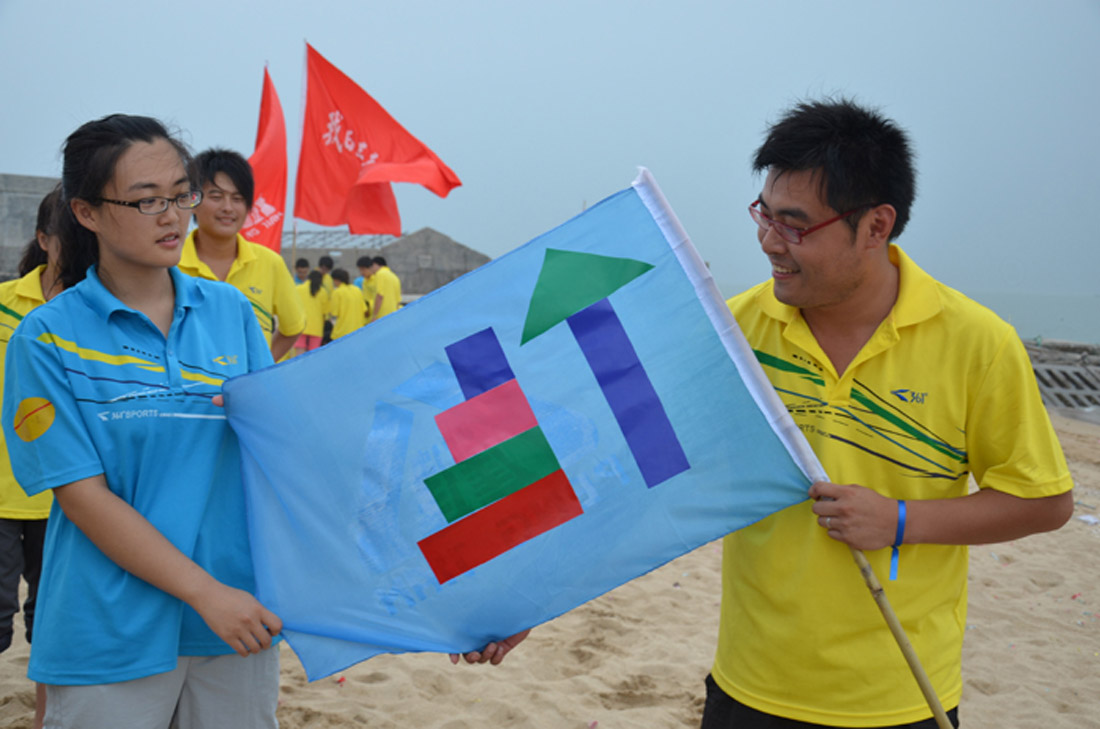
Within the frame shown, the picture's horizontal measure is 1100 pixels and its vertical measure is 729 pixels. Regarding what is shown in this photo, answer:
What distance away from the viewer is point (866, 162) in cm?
163

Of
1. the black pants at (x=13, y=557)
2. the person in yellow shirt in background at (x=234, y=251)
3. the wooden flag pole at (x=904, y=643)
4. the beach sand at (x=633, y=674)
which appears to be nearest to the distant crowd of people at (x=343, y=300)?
the person in yellow shirt in background at (x=234, y=251)

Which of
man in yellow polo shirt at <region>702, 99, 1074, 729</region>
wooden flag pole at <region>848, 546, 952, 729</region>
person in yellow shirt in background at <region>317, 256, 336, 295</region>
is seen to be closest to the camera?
wooden flag pole at <region>848, 546, 952, 729</region>

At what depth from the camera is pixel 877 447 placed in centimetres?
166

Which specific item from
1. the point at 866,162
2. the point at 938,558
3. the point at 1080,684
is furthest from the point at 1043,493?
the point at 1080,684

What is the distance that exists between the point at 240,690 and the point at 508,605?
2.04ft

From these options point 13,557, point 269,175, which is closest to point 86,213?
point 13,557

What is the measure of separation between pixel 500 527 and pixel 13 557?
2055 millimetres

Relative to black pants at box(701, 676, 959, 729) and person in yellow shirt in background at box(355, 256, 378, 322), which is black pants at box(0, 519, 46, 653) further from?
person in yellow shirt in background at box(355, 256, 378, 322)

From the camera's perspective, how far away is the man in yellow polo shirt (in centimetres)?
159

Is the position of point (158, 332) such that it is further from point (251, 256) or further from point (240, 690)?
point (251, 256)

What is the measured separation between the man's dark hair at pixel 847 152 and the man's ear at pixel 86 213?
4.62ft

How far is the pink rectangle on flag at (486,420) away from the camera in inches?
66.9

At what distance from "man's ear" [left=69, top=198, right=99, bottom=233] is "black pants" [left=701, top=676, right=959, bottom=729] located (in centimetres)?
169

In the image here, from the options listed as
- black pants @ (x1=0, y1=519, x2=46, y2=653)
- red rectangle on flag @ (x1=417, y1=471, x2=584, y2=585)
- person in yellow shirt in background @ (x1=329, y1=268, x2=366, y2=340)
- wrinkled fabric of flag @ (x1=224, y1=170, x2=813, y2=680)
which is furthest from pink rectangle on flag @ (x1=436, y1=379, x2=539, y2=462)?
person in yellow shirt in background @ (x1=329, y1=268, x2=366, y2=340)
